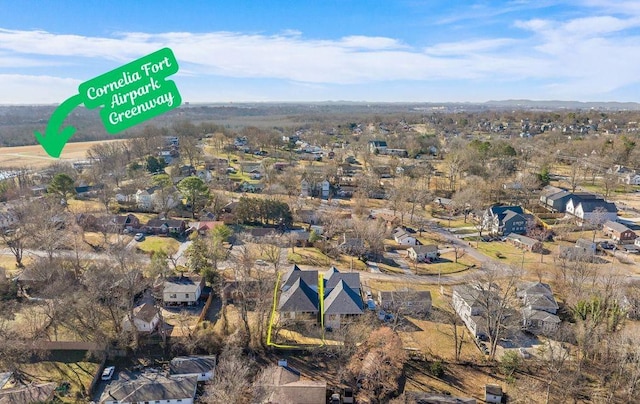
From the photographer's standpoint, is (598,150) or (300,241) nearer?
(300,241)

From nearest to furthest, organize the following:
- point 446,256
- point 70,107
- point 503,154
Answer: point 70,107 → point 446,256 → point 503,154

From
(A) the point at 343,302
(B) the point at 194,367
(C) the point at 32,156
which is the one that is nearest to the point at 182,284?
A: (B) the point at 194,367

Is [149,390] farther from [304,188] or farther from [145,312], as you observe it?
[304,188]

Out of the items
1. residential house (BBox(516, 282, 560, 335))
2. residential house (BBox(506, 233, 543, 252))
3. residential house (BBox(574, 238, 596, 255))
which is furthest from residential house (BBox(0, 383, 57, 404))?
residential house (BBox(574, 238, 596, 255))

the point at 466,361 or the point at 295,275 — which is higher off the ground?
the point at 295,275

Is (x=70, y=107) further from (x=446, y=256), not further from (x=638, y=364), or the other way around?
(x=446, y=256)

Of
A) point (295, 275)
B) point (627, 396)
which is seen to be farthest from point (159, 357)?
point (627, 396)

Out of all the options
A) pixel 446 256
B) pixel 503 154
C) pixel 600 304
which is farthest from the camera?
pixel 503 154
